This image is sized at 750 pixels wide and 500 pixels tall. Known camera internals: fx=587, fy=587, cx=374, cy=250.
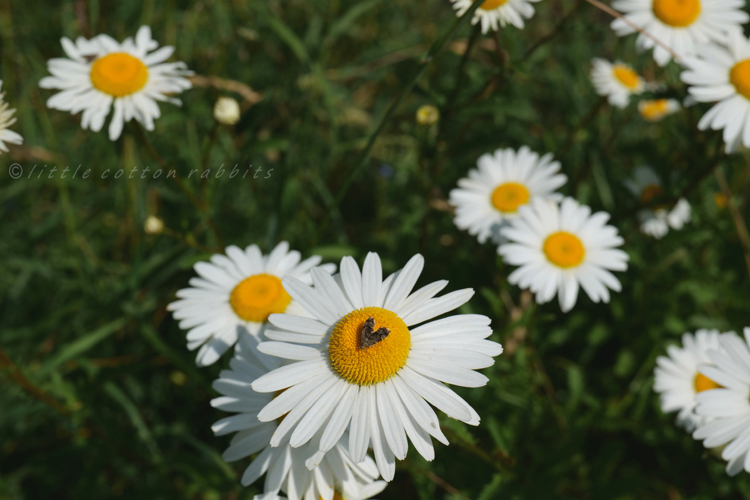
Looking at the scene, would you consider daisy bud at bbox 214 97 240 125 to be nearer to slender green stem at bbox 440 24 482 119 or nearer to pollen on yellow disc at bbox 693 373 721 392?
slender green stem at bbox 440 24 482 119

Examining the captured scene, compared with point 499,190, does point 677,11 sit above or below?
above

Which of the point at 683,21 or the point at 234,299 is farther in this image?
the point at 683,21

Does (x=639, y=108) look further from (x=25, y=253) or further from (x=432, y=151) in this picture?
(x=25, y=253)

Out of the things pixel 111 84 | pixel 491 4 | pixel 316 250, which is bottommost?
pixel 316 250

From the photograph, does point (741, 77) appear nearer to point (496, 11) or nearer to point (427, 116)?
point (496, 11)

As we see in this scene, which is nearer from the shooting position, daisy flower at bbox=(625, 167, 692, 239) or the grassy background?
the grassy background

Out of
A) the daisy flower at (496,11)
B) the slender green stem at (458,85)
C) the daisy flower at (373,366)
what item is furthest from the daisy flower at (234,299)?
the daisy flower at (496,11)

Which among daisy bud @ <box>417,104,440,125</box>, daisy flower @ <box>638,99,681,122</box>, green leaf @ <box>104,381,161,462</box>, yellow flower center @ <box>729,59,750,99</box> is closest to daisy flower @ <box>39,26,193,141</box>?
daisy bud @ <box>417,104,440,125</box>

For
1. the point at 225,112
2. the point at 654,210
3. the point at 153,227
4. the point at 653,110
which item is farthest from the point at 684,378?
the point at 153,227
